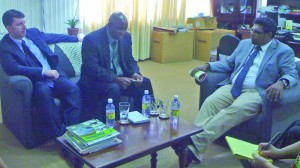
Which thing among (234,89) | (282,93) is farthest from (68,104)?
(282,93)

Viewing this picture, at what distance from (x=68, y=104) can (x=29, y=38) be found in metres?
0.68

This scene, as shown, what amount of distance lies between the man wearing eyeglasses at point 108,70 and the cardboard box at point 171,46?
2714 mm

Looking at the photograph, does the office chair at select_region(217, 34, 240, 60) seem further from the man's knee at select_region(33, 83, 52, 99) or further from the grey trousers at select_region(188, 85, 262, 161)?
the man's knee at select_region(33, 83, 52, 99)

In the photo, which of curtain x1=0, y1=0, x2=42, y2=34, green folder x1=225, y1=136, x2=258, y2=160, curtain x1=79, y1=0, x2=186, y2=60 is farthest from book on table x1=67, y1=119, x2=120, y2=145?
curtain x1=79, y1=0, x2=186, y2=60

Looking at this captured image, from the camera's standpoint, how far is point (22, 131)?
104 inches

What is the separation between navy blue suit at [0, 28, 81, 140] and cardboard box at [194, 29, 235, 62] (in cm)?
355

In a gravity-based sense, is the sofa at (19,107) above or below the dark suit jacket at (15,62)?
below

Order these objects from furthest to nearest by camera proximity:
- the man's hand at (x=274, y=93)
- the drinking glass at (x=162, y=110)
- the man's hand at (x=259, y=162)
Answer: the man's hand at (x=274, y=93)
the drinking glass at (x=162, y=110)
the man's hand at (x=259, y=162)

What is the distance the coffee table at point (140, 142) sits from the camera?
1.68 metres

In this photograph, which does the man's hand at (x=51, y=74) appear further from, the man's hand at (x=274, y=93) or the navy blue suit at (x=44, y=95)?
the man's hand at (x=274, y=93)

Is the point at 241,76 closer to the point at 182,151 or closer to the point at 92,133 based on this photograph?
the point at 182,151

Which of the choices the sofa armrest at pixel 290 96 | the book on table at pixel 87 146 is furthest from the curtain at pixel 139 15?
the book on table at pixel 87 146

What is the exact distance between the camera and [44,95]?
2.56 m

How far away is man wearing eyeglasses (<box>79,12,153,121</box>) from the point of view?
9.01 feet
